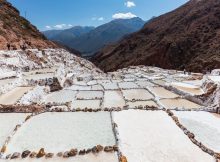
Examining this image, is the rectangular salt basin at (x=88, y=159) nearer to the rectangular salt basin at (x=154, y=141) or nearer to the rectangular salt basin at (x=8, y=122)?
the rectangular salt basin at (x=154, y=141)

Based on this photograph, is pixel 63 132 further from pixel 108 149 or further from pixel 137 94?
pixel 137 94

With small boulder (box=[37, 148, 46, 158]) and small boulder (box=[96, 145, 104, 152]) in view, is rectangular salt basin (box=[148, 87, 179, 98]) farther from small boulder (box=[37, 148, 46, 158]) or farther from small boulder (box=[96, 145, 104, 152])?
small boulder (box=[37, 148, 46, 158])

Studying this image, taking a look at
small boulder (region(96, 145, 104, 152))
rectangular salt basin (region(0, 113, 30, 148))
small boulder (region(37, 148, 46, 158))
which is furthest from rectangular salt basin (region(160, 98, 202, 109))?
small boulder (region(37, 148, 46, 158))

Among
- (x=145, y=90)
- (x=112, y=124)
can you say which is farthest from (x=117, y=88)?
(x=112, y=124)

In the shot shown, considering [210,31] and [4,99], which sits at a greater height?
[210,31]

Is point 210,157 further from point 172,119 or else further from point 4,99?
point 4,99

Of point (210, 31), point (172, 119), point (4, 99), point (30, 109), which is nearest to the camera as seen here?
point (172, 119)
